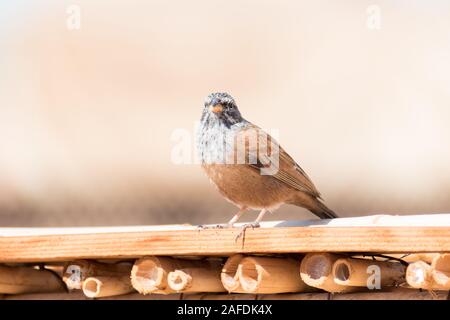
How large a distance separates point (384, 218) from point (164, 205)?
3854 mm

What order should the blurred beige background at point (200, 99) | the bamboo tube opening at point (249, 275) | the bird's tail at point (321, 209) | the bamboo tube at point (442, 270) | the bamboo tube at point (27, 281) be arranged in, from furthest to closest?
1. the blurred beige background at point (200, 99)
2. the bird's tail at point (321, 209)
3. the bamboo tube at point (27, 281)
4. the bamboo tube opening at point (249, 275)
5. the bamboo tube at point (442, 270)

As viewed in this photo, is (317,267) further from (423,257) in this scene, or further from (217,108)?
(217,108)

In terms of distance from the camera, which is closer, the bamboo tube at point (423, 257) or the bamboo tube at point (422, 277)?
the bamboo tube at point (422, 277)

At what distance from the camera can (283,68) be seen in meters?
6.55

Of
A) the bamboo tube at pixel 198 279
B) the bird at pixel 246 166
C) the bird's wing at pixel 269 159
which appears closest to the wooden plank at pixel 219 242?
the bamboo tube at pixel 198 279

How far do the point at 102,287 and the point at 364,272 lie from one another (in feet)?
3.13

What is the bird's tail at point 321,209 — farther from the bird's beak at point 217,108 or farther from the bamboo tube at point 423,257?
the bamboo tube at point 423,257

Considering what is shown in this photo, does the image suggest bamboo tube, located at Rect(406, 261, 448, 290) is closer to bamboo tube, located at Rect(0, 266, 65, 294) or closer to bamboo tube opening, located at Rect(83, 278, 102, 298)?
bamboo tube opening, located at Rect(83, 278, 102, 298)

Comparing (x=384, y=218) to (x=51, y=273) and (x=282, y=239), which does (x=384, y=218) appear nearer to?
(x=282, y=239)

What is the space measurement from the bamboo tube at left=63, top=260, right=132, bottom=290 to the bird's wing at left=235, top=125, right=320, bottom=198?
1101 millimetres

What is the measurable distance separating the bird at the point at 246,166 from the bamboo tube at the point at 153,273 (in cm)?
110

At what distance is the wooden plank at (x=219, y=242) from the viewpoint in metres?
2.63

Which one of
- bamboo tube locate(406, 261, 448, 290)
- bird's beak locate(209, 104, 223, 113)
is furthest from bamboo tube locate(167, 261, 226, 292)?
bird's beak locate(209, 104, 223, 113)
